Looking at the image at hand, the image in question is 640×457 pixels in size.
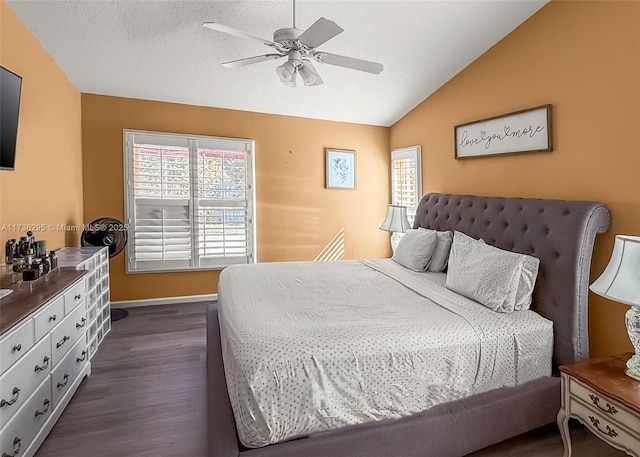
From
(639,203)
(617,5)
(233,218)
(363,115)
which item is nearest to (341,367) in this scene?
(639,203)

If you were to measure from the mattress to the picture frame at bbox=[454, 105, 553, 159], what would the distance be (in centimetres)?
143

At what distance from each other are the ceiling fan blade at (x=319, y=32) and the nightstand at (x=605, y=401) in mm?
2190

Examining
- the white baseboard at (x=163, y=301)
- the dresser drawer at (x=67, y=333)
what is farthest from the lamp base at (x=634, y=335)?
the white baseboard at (x=163, y=301)

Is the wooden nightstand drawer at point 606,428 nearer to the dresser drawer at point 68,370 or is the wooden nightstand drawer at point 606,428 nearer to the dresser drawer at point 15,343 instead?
the dresser drawer at point 15,343

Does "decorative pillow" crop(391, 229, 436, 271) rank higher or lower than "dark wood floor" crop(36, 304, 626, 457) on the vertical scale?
higher

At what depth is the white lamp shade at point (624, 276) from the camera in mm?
1594

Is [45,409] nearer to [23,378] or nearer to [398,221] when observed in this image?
[23,378]

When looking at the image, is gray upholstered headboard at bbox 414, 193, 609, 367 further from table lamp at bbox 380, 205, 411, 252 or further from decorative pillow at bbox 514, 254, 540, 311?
table lamp at bbox 380, 205, 411, 252

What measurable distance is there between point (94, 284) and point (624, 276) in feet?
12.0

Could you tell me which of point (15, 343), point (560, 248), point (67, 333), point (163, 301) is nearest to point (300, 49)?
point (560, 248)

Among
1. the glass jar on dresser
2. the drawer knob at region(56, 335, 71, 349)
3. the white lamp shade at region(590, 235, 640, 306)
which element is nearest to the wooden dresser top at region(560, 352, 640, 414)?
the white lamp shade at region(590, 235, 640, 306)

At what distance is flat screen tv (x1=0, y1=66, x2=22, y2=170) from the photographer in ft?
7.05

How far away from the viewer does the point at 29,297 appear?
1.91 meters

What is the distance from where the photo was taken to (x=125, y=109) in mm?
4160
